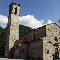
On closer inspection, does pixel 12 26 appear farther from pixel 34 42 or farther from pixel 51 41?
pixel 51 41

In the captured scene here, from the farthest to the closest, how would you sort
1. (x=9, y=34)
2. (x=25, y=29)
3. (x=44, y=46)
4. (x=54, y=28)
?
(x=25, y=29) → (x=9, y=34) → (x=54, y=28) → (x=44, y=46)

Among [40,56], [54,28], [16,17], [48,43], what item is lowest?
[40,56]

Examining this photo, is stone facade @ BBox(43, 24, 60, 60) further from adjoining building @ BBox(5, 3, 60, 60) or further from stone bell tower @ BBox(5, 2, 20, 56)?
stone bell tower @ BBox(5, 2, 20, 56)

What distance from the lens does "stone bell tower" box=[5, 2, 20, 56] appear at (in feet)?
169

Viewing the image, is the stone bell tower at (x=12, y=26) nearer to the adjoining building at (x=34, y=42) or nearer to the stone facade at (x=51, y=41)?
the adjoining building at (x=34, y=42)

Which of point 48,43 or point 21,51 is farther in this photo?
point 21,51

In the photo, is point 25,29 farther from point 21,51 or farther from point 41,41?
point 41,41

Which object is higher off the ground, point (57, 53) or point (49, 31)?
point (49, 31)

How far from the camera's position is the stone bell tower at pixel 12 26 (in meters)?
51.6

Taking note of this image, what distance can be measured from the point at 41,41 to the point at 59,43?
405 centimetres

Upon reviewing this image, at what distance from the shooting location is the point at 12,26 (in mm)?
52250

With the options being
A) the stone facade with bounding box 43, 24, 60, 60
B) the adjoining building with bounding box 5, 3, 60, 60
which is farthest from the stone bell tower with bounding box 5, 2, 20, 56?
the stone facade with bounding box 43, 24, 60, 60

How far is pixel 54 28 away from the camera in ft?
148

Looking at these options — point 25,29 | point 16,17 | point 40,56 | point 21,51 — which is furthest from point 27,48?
point 25,29
